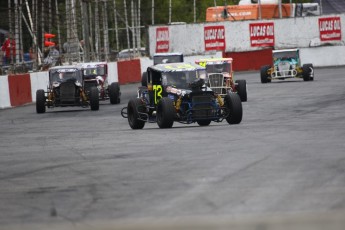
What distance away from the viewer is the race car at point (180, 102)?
73.5 ft

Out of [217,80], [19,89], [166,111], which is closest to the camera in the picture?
[166,111]

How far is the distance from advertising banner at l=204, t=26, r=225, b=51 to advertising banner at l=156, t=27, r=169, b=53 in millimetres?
2198

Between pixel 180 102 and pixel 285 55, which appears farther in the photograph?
pixel 285 55

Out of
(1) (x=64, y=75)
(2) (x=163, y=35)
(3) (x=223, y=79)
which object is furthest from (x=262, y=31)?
(3) (x=223, y=79)

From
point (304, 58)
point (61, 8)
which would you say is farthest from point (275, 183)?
point (61, 8)

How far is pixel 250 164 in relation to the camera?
14016 millimetres

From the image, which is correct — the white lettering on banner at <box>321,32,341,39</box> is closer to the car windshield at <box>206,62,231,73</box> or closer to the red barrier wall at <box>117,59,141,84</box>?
the red barrier wall at <box>117,59,141,84</box>

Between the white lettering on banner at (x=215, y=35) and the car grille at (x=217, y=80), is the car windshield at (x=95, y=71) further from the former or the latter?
the white lettering on banner at (x=215, y=35)

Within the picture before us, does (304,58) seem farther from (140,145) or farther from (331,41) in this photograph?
(140,145)

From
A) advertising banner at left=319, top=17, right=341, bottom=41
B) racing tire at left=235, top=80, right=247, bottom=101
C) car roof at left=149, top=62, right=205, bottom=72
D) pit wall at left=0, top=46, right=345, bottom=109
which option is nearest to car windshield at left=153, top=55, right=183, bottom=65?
pit wall at left=0, top=46, right=345, bottom=109

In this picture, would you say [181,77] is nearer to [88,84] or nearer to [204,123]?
[204,123]

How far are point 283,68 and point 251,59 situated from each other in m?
14.0

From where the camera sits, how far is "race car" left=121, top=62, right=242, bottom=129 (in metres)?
22.4

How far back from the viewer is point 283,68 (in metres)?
43.7
